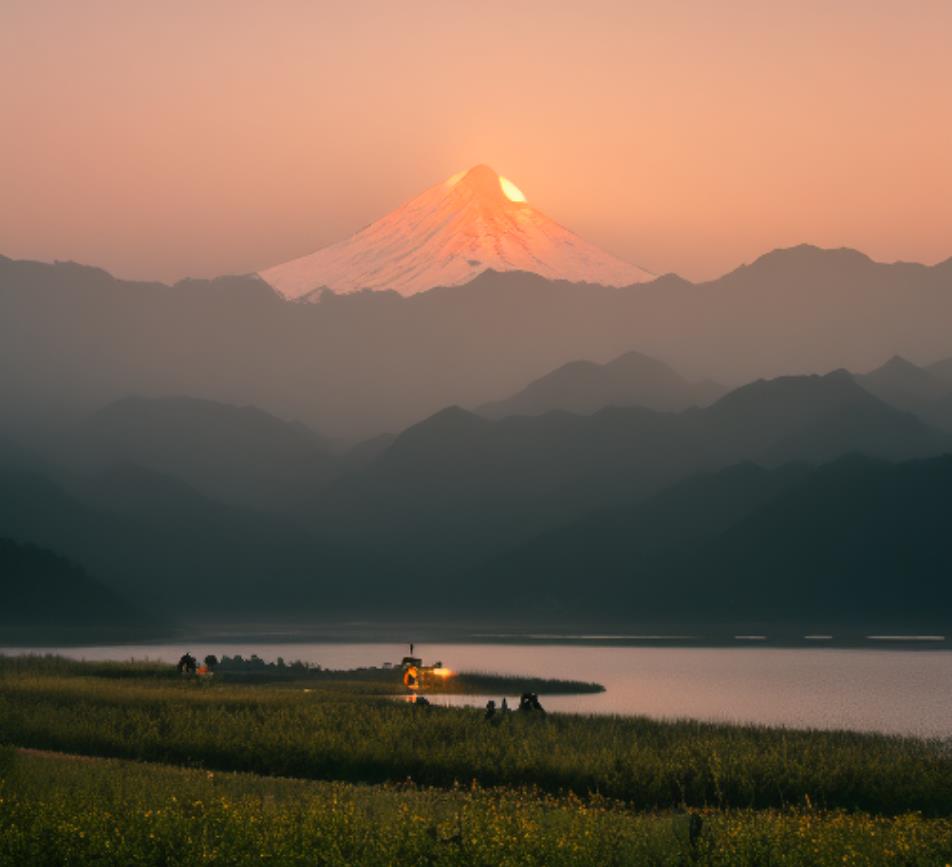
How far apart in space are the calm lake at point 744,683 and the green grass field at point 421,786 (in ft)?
85.2

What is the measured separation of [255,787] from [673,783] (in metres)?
11.7

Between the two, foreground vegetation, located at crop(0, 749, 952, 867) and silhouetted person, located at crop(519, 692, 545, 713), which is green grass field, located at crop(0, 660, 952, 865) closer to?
foreground vegetation, located at crop(0, 749, 952, 867)

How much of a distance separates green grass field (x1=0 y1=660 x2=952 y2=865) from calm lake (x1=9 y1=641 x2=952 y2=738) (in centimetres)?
2595

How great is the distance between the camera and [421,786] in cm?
4791

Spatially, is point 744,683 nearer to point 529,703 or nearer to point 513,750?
point 529,703

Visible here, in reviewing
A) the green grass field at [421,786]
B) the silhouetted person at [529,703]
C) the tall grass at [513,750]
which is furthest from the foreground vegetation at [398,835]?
the silhouetted person at [529,703]

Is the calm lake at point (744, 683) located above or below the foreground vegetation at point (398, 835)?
above

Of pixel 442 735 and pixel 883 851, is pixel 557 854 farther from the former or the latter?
pixel 442 735

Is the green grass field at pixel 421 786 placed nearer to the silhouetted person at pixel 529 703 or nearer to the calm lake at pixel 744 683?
the silhouetted person at pixel 529 703

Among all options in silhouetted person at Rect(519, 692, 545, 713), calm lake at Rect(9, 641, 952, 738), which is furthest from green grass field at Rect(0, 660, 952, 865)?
calm lake at Rect(9, 641, 952, 738)

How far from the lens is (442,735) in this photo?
5522cm

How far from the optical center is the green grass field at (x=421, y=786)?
99.5 feet

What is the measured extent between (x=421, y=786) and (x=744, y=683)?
295ft

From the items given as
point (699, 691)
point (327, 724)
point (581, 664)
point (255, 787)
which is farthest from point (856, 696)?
point (255, 787)
